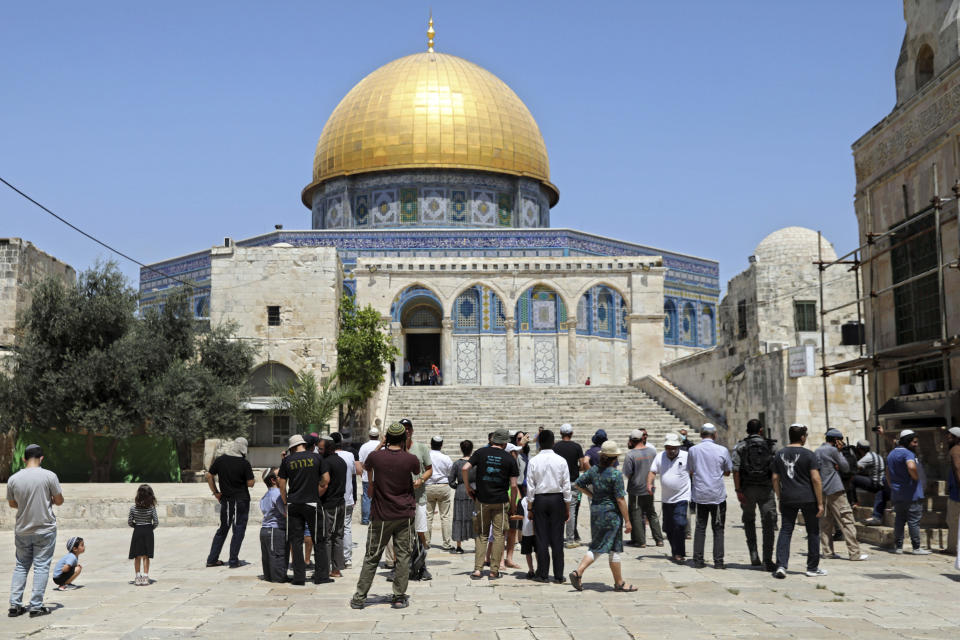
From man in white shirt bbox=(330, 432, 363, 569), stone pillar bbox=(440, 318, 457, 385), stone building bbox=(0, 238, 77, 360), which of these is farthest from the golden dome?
man in white shirt bbox=(330, 432, 363, 569)

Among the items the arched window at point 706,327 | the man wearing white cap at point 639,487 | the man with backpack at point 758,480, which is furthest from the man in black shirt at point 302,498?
the arched window at point 706,327

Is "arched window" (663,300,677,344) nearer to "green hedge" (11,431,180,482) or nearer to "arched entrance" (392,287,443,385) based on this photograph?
"arched entrance" (392,287,443,385)

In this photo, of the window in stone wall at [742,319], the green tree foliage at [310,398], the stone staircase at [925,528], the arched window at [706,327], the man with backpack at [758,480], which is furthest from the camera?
the arched window at [706,327]

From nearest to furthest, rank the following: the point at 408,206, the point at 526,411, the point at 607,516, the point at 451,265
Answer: the point at 607,516
the point at 526,411
the point at 451,265
the point at 408,206

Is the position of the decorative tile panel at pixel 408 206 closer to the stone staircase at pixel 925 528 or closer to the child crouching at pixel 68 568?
the stone staircase at pixel 925 528

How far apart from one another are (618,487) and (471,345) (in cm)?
→ 2351

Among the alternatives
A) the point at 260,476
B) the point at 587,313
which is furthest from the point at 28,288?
the point at 587,313

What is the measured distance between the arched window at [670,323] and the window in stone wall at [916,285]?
22.3 metres

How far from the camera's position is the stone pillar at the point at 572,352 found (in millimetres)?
30375

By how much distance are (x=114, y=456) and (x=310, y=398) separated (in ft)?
12.7

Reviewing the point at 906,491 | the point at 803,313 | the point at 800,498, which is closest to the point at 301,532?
the point at 800,498

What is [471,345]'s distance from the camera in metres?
30.5

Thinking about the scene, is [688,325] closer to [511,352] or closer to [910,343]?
[511,352]

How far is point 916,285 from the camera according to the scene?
12492mm
